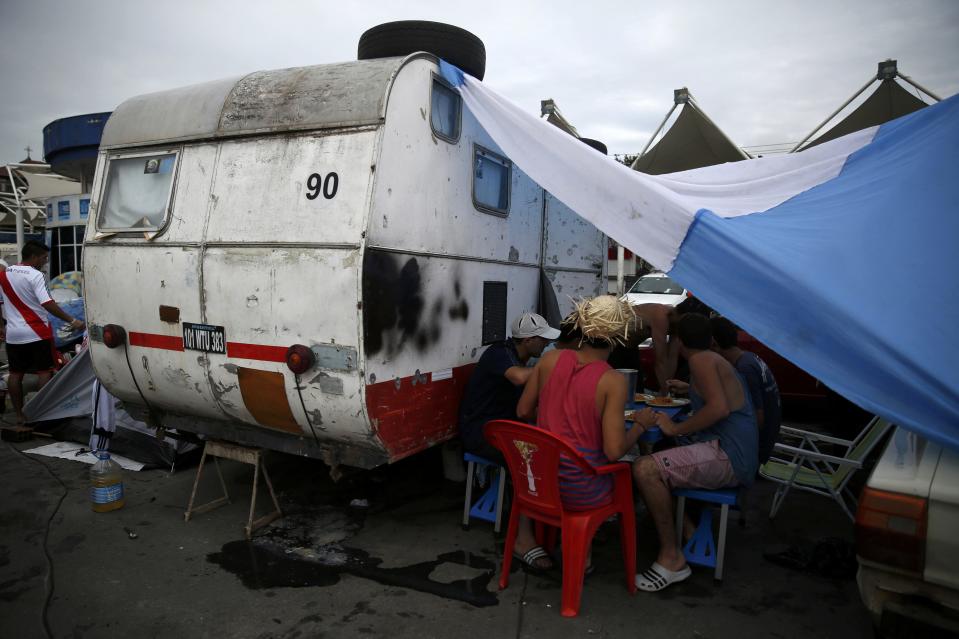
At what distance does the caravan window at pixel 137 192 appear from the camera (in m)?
4.18

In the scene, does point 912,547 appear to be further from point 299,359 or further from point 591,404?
point 299,359

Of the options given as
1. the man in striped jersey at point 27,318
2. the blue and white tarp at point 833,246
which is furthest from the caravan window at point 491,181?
the man in striped jersey at point 27,318

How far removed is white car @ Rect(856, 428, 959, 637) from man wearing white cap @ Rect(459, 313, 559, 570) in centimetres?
209

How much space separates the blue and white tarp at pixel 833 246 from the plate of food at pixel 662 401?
142 cm

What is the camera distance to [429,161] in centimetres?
383

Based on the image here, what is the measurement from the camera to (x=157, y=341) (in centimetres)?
409

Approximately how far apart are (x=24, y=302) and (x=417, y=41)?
5.13 meters

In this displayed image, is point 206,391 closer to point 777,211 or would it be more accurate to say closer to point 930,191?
point 777,211

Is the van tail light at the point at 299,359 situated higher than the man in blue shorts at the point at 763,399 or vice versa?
the van tail light at the point at 299,359

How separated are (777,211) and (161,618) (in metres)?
4.30

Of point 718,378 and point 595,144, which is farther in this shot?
point 595,144

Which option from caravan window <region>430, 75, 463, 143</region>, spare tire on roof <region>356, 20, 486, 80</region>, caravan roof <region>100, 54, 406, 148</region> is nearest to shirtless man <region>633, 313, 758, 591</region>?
caravan window <region>430, 75, 463, 143</region>

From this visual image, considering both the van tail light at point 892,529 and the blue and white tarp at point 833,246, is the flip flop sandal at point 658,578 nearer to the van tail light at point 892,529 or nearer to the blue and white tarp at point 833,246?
the van tail light at point 892,529

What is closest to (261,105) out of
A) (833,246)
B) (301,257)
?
(301,257)
